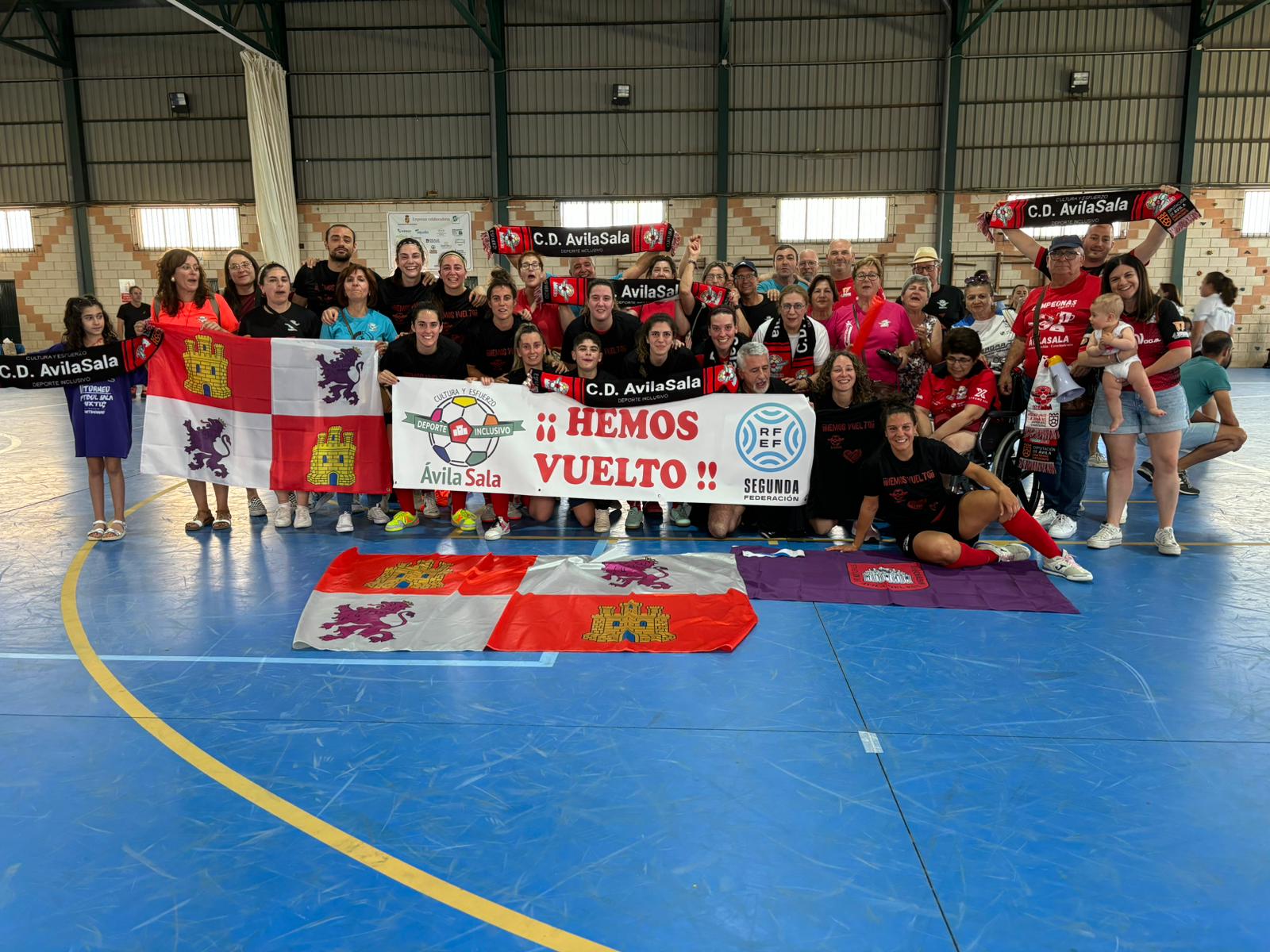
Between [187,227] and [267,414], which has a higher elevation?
[187,227]

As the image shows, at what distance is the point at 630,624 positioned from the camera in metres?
4.60

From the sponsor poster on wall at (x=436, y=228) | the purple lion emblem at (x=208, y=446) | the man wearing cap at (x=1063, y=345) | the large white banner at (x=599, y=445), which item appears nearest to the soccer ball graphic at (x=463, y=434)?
the large white banner at (x=599, y=445)

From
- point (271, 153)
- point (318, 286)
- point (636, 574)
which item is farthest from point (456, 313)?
point (271, 153)

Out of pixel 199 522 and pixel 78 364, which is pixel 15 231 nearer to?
pixel 78 364

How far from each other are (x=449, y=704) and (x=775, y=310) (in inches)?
185

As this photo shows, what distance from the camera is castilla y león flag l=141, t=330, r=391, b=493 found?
650 cm

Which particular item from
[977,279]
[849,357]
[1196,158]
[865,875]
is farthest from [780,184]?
[865,875]

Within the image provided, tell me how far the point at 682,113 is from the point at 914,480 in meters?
15.9

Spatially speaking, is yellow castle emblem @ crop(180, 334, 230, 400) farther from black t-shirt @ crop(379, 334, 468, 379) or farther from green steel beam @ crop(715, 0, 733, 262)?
green steel beam @ crop(715, 0, 733, 262)

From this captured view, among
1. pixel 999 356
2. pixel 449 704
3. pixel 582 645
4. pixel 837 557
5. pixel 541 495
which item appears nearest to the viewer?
pixel 449 704

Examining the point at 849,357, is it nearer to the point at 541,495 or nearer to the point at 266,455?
the point at 541,495

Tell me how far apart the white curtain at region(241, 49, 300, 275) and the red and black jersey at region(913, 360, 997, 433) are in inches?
618

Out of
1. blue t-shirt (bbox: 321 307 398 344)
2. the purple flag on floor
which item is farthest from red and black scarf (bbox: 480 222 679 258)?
the purple flag on floor

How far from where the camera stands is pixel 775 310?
717 cm
